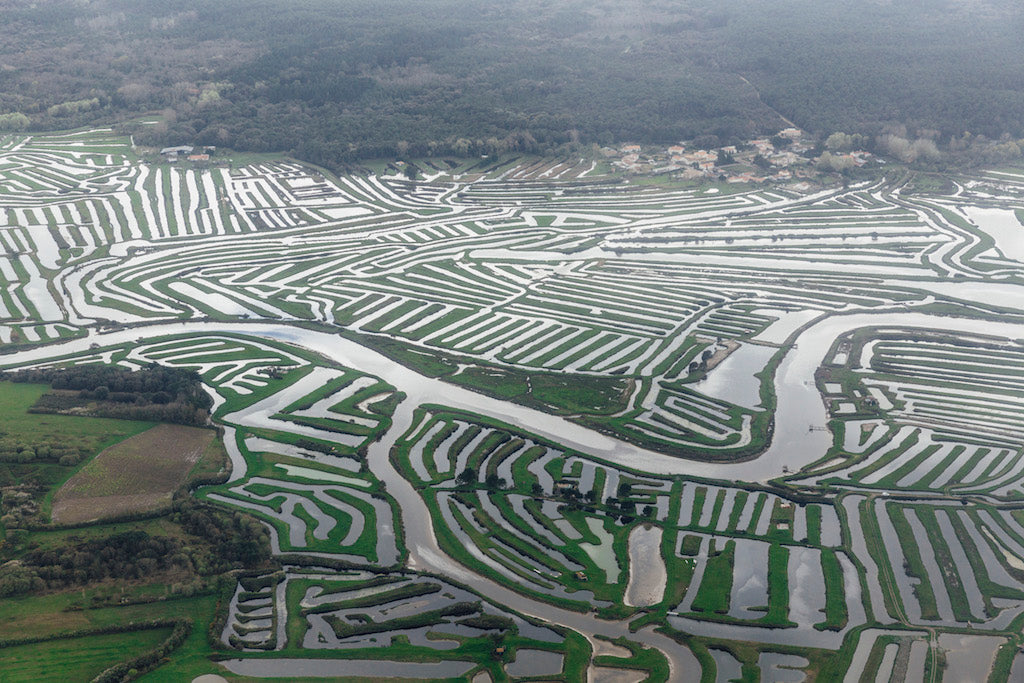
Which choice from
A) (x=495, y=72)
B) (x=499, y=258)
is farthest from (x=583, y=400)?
(x=495, y=72)

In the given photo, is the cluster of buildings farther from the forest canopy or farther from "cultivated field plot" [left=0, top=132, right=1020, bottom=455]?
"cultivated field plot" [left=0, top=132, right=1020, bottom=455]

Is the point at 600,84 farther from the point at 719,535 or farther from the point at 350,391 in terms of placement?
the point at 719,535

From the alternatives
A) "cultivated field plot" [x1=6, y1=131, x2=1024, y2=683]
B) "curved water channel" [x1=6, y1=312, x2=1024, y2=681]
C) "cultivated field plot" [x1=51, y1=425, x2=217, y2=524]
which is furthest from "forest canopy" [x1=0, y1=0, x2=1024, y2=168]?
"cultivated field plot" [x1=51, y1=425, x2=217, y2=524]

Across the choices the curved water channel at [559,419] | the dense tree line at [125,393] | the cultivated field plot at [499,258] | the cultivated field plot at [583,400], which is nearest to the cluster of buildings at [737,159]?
the cultivated field plot at [583,400]

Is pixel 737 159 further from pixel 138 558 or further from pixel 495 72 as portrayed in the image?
pixel 138 558

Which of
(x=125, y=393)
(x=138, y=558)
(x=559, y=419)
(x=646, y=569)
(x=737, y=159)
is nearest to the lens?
(x=138, y=558)

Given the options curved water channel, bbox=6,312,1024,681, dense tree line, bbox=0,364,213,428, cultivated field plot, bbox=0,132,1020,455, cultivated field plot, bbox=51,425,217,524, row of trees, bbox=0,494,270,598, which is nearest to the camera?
curved water channel, bbox=6,312,1024,681

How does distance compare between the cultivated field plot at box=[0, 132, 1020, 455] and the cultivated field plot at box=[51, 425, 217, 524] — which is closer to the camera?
the cultivated field plot at box=[51, 425, 217, 524]
